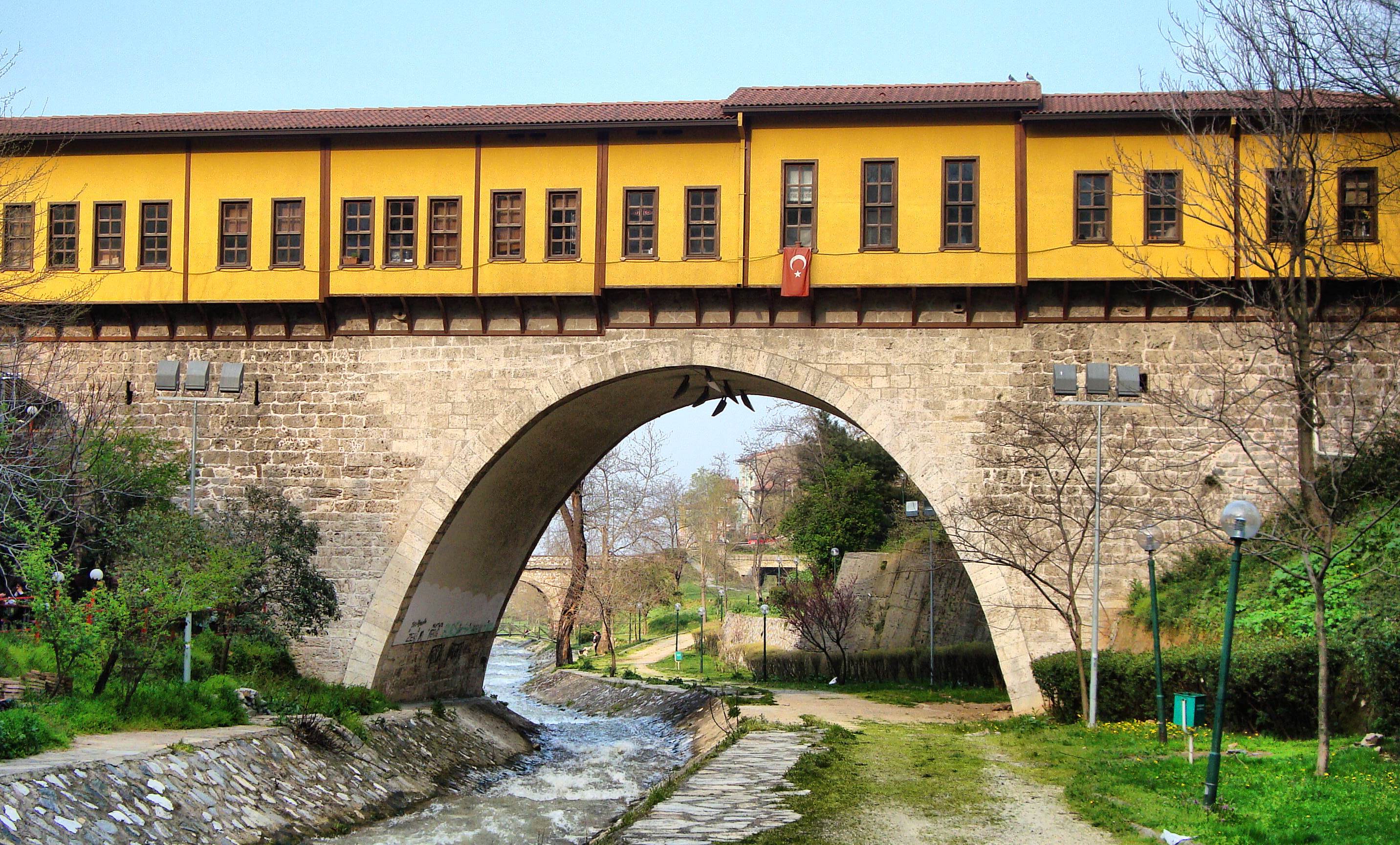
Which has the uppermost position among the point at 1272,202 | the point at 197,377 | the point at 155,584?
the point at 1272,202

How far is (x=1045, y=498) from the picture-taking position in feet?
73.8

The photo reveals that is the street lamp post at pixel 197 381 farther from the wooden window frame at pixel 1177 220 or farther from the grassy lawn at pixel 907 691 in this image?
the wooden window frame at pixel 1177 220

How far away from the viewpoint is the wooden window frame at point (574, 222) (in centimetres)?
2408

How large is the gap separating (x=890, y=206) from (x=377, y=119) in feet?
32.5

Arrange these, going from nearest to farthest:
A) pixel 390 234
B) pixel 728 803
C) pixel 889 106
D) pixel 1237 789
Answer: pixel 1237 789
pixel 728 803
pixel 889 106
pixel 390 234

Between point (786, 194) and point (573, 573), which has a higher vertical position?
point (786, 194)

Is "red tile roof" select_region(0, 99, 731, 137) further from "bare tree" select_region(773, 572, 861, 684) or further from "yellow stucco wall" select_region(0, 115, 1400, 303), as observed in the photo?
"bare tree" select_region(773, 572, 861, 684)

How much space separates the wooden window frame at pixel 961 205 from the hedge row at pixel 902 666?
12389 mm

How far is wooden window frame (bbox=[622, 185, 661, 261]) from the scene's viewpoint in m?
23.8

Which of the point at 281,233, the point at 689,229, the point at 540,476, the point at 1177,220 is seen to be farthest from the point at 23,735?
the point at 1177,220

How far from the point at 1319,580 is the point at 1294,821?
3654mm

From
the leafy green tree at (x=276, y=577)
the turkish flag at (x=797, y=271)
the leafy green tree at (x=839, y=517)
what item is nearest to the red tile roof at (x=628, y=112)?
the turkish flag at (x=797, y=271)

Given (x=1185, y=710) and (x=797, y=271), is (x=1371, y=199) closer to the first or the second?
(x=797, y=271)

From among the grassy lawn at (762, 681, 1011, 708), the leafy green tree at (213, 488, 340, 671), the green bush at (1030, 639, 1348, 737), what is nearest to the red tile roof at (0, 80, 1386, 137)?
the leafy green tree at (213, 488, 340, 671)
